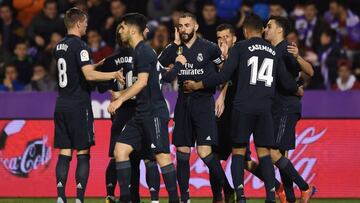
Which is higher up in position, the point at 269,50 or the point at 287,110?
the point at 269,50

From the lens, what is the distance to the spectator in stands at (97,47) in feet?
62.7

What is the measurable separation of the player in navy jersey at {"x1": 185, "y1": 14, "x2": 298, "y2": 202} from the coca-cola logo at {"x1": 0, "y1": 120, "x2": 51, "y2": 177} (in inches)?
151

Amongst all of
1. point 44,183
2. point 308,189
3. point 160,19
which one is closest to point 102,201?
point 44,183

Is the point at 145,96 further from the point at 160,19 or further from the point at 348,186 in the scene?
the point at 160,19

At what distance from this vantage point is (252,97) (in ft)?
39.5

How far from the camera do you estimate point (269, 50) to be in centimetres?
1214

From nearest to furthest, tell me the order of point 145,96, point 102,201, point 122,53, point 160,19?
point 145,96 < point 122,53 < point 102,201 < point 160,19

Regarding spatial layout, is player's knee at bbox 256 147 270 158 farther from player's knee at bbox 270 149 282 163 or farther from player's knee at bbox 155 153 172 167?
player's knee at bbox 155 153 172 167

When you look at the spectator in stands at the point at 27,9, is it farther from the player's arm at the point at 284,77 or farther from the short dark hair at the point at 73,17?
the player's arm at the point at 284,77

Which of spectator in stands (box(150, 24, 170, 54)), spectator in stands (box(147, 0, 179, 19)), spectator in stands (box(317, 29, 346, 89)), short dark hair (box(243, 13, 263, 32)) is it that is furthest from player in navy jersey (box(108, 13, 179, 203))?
spectator in stands (box(147, 0, 179, 19))

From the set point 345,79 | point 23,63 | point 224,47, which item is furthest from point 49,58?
point 224,47

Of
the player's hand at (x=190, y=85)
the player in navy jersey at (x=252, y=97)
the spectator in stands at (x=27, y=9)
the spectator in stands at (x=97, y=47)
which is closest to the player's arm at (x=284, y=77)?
the player in navy jersey at (x=252, y=97)

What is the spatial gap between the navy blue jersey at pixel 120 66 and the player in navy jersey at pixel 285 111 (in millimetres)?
1839

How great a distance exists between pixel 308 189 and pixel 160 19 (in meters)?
8.17
